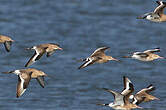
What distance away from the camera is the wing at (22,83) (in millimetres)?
12141

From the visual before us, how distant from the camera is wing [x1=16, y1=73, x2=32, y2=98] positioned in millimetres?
12141

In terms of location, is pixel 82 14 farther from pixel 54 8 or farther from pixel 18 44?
pixel 18 44

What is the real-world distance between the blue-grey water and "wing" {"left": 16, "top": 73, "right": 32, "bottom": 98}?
4117 mm

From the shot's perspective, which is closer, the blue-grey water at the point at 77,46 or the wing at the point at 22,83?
the wing at the point at 22,83

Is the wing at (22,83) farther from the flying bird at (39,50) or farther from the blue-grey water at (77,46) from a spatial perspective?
the blue-grey water at (77,46)

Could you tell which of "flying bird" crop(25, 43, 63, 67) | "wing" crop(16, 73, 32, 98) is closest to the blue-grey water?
"flying bird" crop(25, 43, 63, 67)

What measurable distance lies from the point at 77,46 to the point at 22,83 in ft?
36.5

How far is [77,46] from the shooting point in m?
23.4

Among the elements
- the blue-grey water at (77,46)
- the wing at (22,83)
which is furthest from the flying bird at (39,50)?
the blue-grey water at (77,46)

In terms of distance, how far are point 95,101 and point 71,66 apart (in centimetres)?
368

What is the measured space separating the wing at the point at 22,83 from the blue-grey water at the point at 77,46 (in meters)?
4.12

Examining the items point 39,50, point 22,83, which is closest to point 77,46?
point 39,50

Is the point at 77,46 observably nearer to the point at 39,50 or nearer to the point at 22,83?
the point at 39,50

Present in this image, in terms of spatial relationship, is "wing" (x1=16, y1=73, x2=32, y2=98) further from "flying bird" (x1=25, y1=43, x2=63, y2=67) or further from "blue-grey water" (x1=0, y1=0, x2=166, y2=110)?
"blue-grey water" (x1=0, y1=0, x2=166, y2=110)
